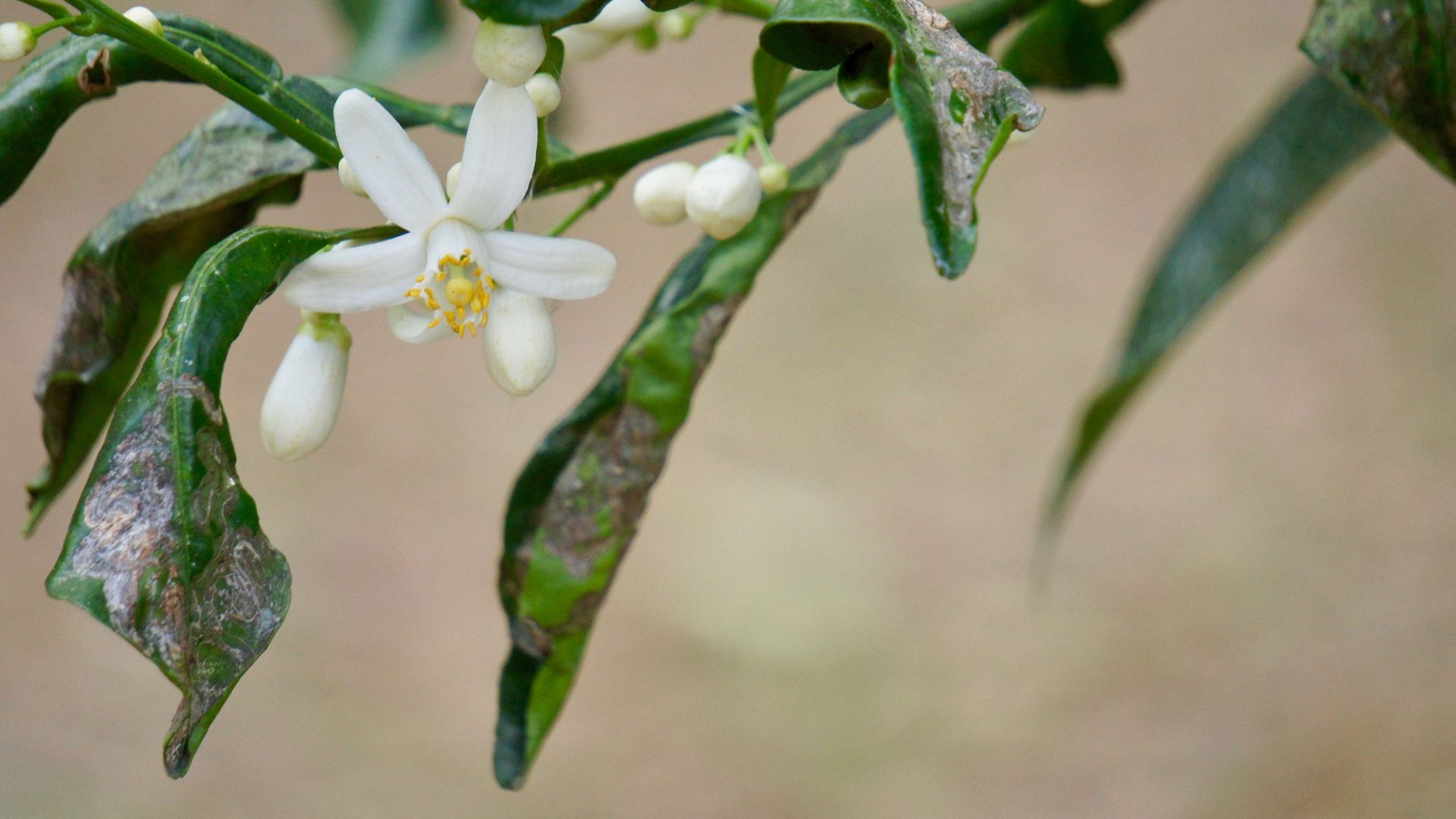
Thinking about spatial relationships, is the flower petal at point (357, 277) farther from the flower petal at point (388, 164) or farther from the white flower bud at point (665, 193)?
the white flower bud at point (665, 193)

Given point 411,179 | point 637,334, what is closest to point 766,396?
point 637,334

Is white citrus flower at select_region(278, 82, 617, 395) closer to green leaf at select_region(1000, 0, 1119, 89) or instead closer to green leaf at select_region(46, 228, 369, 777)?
green leaf at select_region(46, 228, 369, 777)

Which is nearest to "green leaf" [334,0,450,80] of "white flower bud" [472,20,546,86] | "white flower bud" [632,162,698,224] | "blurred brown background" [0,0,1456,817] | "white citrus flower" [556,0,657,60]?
"white citrus flower" [556,0,657,60]

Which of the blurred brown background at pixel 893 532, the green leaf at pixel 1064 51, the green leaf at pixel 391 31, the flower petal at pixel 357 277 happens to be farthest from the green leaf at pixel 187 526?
the blurred brown background at pixel 893 532

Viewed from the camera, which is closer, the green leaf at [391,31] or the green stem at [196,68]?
the green stem at [196,68]

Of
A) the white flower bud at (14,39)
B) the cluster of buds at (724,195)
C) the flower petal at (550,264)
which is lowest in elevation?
the cluster of buds at (724,195)

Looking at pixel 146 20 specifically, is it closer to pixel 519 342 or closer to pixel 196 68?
pixel 196 68

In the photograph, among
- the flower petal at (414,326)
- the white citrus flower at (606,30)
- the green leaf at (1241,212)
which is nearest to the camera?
the flower petal at (414,326)
